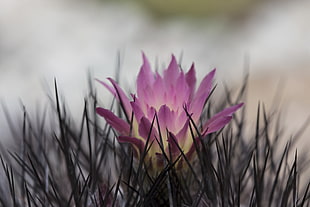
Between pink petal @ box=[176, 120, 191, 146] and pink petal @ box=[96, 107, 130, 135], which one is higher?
pink petal @ box=[96, 107, 130, 135]

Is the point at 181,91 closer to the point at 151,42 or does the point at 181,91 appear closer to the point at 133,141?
the point at 133,141

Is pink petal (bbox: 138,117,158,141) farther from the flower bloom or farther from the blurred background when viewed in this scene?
the blurred background

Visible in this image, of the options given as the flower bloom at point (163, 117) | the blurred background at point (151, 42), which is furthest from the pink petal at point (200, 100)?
the blurred background at point (151, 42)

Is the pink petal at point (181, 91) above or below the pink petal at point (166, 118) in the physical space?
above

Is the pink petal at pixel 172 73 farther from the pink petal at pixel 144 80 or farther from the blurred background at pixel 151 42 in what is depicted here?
the blurred background at pixel 151 42

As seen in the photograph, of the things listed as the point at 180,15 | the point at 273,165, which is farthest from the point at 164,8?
the point at 273,165

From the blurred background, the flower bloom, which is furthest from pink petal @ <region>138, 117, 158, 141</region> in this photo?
the blurred background

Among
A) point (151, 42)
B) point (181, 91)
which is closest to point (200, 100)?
point (181, 91)

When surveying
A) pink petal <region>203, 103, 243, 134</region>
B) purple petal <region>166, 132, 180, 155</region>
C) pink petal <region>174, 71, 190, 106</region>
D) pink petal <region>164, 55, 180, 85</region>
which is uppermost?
pink petal <region>164, 55, 180, 85</region>
